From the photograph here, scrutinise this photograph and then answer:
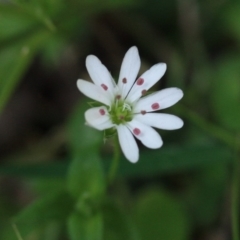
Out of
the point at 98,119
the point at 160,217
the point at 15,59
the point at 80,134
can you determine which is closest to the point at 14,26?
the point at 15,59

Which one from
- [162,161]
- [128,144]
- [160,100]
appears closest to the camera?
[128,144]

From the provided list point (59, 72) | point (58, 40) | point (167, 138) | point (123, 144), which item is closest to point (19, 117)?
point (59, 72)

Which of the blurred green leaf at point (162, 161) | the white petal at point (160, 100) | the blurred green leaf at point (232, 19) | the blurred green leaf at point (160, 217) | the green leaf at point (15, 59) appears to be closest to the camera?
the white petal at point (160, 100)

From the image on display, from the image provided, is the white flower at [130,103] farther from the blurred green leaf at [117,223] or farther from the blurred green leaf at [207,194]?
the blurred green leaf at [207,194]

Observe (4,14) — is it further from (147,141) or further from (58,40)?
(147,141)

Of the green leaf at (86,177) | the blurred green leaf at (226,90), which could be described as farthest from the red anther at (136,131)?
the blurred green leaf at (226,90)

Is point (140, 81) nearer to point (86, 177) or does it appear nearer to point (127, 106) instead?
point (127, 106)
